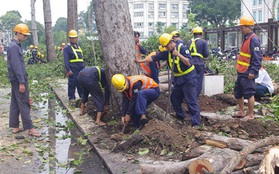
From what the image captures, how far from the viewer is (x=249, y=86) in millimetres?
6883

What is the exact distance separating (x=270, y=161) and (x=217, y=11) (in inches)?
2016

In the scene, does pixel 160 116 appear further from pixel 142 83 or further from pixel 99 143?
pixel 99 143

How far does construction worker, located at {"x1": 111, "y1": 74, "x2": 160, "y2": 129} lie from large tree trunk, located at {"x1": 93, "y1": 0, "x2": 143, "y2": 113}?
50 centimetres

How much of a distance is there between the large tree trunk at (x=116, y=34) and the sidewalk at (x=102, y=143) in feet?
3.68

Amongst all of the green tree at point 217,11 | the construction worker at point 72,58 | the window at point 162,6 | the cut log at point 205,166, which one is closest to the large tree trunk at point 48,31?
the construction worker at point 72,58

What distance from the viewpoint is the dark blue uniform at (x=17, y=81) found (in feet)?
21.2

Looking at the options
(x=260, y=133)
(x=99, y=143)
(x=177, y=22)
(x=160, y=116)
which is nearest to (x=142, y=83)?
(x=160, y=116)

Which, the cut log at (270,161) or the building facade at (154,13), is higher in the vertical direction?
the building facade at (154,13)

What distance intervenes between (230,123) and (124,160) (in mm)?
2108

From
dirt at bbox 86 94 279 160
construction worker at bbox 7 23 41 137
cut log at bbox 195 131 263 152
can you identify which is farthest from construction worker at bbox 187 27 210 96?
construction worker at bbox 7 23 41 137

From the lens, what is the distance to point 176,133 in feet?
18.8

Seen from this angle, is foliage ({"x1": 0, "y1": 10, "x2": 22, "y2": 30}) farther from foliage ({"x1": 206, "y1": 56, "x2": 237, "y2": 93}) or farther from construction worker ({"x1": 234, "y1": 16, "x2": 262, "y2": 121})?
construction worker ({"x1": 234, "y1": 16, "x2": 262, "y2": 121})

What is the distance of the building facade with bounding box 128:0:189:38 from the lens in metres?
94.2

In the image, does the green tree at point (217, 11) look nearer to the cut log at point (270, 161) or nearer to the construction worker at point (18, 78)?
the construction worker at point (18, 78)
